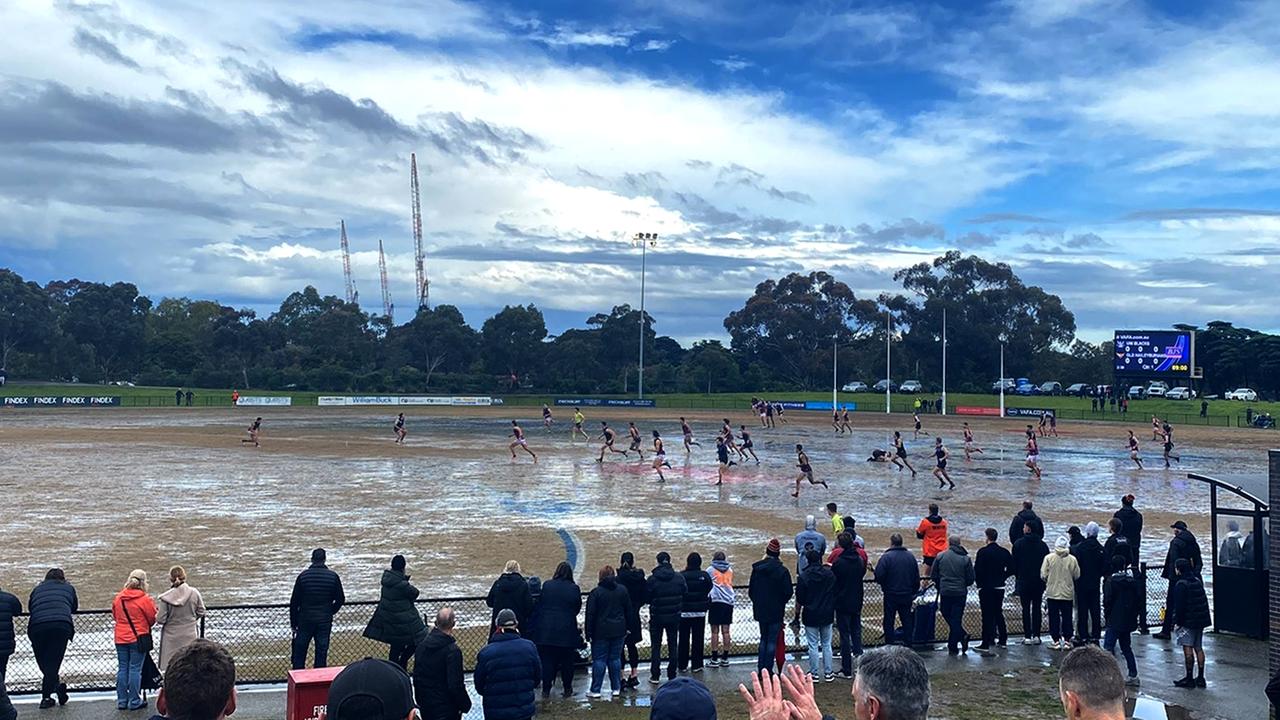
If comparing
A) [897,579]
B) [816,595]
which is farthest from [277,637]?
[897,579]

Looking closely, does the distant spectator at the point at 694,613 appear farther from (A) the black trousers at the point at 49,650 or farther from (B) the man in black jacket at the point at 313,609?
(A) the black trousers at the point at 49,650

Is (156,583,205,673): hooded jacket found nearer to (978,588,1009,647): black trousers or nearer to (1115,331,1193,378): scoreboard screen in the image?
(978,588,1009,647): black trousers

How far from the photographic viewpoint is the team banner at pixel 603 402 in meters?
93.6

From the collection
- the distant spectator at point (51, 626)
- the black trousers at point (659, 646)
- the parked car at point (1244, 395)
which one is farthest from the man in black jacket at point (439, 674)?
the parked car at point (1244, 395)

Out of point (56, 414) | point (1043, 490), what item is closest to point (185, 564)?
point (1043, 490)

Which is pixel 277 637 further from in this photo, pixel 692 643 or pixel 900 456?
pixel 900 456

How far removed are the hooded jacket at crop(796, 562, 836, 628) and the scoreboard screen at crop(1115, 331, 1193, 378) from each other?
70170mm

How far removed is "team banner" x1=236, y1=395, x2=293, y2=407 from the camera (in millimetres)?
85875

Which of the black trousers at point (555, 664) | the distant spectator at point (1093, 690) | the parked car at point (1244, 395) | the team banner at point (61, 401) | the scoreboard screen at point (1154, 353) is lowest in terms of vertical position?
the black trousers at point (555, 664)

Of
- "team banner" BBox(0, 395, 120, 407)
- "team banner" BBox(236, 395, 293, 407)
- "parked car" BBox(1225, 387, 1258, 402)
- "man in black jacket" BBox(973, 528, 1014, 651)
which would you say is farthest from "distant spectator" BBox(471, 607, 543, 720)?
"parked car" BBox(1225, 387, 1258, 402)

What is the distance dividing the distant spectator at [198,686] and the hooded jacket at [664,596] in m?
8.08

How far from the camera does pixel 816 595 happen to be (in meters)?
11.9

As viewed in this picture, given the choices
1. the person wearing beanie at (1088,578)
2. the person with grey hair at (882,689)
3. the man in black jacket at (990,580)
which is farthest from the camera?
the person wearing beanie at (1088,578)

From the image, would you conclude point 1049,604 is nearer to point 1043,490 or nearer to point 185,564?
point 185,564
